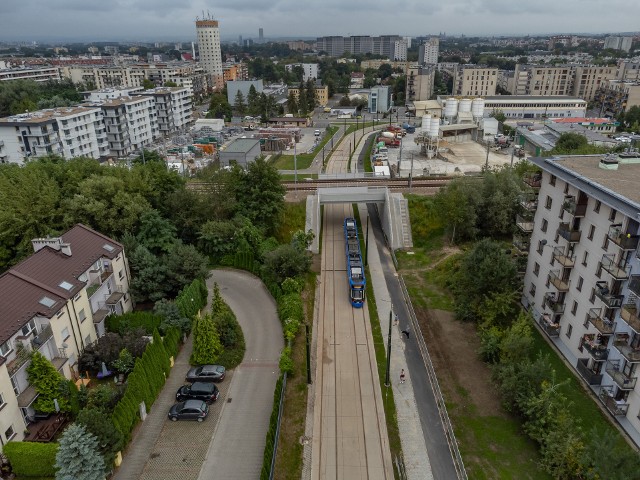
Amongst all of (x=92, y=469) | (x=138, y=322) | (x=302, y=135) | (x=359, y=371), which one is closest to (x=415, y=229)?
(x=359, y=371)

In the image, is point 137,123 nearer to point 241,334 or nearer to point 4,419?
point 241,334

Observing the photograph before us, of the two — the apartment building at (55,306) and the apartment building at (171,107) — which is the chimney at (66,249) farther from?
the apartment building at (171,107)

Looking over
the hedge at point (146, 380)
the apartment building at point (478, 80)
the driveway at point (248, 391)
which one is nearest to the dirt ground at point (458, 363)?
the driveway at point (248, 391)

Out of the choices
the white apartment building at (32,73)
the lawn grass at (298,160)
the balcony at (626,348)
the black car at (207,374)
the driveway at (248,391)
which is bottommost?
the driveway at (248,391)

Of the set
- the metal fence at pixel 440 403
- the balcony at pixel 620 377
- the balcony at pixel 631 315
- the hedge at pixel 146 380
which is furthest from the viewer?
the hedge at pixel 146 380

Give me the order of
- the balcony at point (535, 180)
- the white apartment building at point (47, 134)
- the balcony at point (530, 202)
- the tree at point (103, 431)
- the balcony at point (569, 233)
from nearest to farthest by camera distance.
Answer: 1. the tree at point (103, 431)
2. the balcony at point (569, 233)
3. the balcony at point (535, 180)
4. the balcony at point (530, 202)
5. the white apartment building at point (47, 134)

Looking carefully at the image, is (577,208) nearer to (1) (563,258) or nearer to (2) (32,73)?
(1) (563,258)
